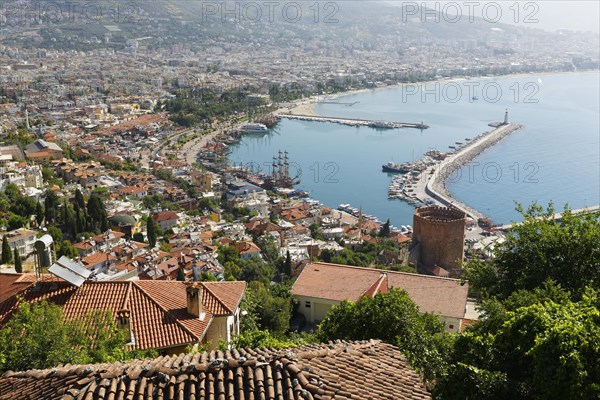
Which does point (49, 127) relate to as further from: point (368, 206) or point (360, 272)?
point (360, 272)

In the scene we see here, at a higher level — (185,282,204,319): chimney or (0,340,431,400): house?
(0,340,431,400): house

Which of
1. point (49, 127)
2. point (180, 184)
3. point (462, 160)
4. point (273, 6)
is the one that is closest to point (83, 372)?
point (180, 184)

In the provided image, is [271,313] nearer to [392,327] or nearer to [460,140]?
[392,327]

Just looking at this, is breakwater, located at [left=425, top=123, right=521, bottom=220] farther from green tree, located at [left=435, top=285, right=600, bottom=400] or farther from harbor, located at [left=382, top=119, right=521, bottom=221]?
green tree, located at [left=435, top=285, right=600, bottom=400]

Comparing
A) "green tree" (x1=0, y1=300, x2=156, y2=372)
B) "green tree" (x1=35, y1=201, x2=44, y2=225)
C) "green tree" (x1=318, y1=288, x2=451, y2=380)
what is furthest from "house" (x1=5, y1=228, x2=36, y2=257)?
"green tree" (x1=318, y1=288, x2=451, y2=380)

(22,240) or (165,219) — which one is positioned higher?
(22,240)

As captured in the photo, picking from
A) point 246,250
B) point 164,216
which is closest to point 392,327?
point 246,250

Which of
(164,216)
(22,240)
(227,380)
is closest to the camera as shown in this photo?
(227,380)
